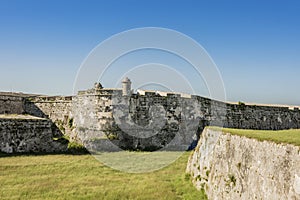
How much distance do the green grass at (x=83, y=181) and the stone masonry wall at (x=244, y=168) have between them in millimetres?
989

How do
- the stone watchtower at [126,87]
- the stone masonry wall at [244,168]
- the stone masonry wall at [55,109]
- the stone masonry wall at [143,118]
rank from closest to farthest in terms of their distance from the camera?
the stone masonry wall at [244,168] → the stone masonry wall at [143,118] → the stone watchtower at [126,87] → the stone masonry wall at [55,109]

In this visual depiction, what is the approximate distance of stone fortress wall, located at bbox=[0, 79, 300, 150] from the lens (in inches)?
961

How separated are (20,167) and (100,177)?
15.1ft

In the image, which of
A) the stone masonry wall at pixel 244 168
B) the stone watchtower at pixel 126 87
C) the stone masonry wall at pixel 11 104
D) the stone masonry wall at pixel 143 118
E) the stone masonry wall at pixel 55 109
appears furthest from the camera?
the stone masonry wall at pixel 11 104

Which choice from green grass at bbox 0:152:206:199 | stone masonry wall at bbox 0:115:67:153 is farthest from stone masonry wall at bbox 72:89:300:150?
green grass at bbox 0:152:206:199

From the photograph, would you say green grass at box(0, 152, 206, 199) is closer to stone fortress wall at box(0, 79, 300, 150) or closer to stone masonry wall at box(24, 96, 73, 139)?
stone fortress wall at box(0, 79, 300, 150)

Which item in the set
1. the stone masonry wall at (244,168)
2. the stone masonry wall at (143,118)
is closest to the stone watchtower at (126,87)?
the stone masonry wall at (143,118)

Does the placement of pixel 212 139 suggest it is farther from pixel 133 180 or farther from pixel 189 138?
pixel 189 138

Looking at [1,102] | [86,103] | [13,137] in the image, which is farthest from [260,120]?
[1,102]

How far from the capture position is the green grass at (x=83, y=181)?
1176 centimetres

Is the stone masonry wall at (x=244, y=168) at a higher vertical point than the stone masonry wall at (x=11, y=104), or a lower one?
lower

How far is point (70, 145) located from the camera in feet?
72.2

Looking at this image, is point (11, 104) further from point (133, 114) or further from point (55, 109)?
point (133, 114)

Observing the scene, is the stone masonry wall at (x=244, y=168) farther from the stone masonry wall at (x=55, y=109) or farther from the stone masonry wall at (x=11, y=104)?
the stone masonry wall at (x=11, y=104)
